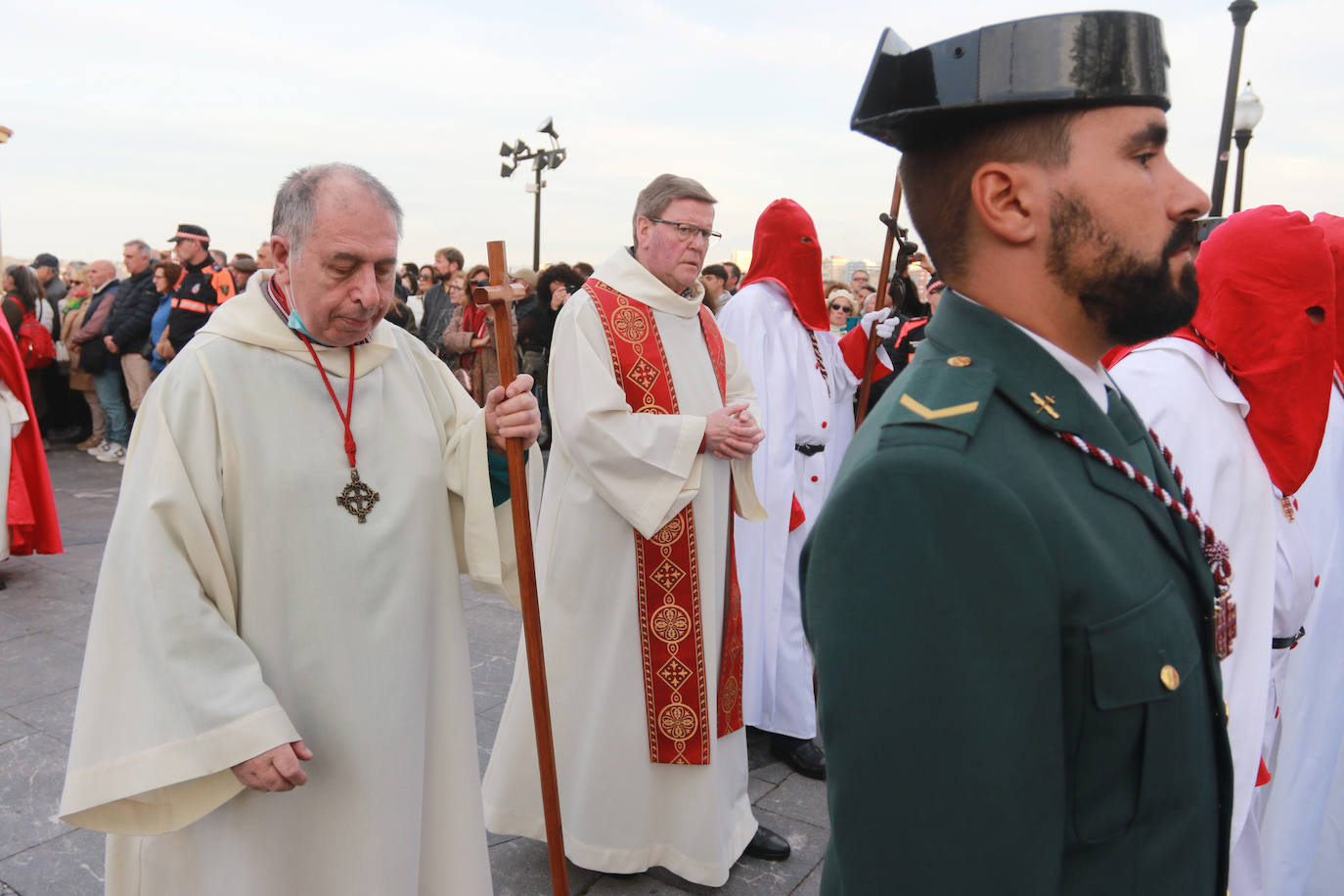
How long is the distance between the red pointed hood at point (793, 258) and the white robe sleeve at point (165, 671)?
2806mm

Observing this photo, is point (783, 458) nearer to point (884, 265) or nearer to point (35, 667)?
point (884, 265)

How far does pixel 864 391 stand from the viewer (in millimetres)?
4438

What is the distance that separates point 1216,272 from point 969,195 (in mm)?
1556

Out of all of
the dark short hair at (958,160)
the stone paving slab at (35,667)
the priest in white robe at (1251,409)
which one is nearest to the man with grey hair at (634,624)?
the priest in white robe at (1251,409)

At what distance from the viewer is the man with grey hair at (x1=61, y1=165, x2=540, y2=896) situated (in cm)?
181

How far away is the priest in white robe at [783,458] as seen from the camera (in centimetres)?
388

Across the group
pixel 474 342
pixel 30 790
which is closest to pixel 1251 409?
pixel 30 790

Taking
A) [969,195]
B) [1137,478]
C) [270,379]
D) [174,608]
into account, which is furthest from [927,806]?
[270,379]

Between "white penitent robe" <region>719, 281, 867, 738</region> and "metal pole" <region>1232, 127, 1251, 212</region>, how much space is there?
10405 millimetres

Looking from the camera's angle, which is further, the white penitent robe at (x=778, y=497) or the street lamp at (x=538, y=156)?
the street lamp at (x=538, y=156)

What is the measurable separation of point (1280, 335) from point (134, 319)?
402 inches

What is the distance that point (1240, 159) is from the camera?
12.1 meters

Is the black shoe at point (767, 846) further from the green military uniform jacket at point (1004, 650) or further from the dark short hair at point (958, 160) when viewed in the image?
the dark short hair at point (958, 160)

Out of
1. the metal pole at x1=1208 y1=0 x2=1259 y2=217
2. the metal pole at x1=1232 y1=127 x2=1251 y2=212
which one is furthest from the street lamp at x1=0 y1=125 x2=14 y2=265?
the metal pole at x1=1232 y1=127 x2=1251 y2=212
